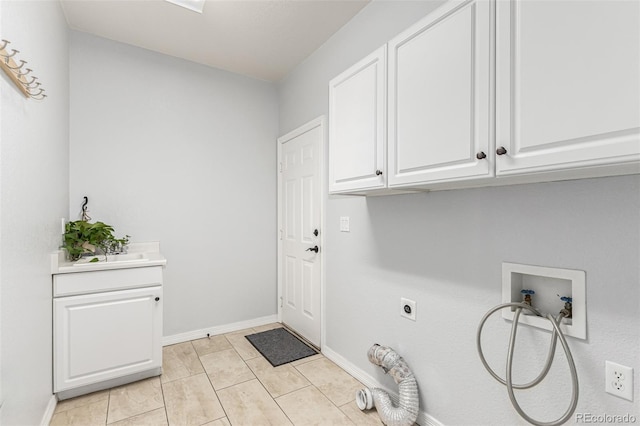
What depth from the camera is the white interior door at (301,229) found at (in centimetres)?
278

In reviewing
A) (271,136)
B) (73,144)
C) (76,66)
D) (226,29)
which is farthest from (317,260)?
(76,66)

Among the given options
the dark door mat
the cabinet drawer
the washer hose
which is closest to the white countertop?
the cabinet drawer

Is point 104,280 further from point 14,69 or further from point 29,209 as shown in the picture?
point 14,69

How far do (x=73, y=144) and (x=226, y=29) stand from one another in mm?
1562

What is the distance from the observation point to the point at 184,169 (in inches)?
117

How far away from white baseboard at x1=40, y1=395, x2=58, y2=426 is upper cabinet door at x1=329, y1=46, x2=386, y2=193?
2.11 meters

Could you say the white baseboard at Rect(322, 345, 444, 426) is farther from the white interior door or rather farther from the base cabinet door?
the base cabinet door

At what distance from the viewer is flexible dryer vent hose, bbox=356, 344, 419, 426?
170 cm

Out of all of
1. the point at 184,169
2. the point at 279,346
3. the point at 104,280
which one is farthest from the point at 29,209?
the point at 279,346

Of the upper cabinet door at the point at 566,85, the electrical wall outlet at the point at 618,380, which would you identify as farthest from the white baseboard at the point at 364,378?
the upper cabinet door at the point at 566,85

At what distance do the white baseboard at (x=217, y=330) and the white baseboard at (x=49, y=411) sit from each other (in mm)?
941

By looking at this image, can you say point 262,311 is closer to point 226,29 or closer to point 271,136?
point 271,136

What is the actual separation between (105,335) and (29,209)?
104 centimetres

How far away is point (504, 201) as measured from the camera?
4.55ft
